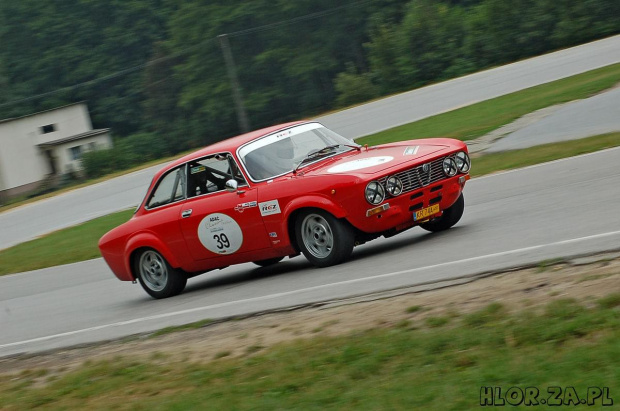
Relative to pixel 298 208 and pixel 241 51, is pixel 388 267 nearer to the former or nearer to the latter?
pixel 298 208

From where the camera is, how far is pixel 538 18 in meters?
48.5

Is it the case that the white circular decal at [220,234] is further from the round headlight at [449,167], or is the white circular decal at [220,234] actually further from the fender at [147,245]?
the round headlight at [449,167]

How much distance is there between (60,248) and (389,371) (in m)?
15.5

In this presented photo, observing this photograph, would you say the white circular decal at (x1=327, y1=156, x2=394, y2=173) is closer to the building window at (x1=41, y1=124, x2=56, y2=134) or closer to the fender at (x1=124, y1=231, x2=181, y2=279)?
the fender at (x1=124, y1=231, x2=181, y2=279)

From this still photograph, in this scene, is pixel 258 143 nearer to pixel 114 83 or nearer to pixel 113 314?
pixel 113 314

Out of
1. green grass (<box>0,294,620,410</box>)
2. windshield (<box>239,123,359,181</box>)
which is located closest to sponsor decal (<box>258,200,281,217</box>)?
windshield (<box>239,123,359,181</box>)

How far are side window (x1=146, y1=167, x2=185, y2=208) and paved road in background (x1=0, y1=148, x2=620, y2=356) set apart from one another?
1.15 metres

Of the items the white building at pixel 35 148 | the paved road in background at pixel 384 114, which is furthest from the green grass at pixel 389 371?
the white building at pixel 35 148

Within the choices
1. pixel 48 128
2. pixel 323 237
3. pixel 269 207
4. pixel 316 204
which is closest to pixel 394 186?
pixel 316 204

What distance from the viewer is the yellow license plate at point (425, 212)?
32.1ft

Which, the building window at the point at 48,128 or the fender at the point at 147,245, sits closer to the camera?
the fender at the point at 147,245

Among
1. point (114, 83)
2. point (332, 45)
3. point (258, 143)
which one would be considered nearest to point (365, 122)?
point (258, 143)

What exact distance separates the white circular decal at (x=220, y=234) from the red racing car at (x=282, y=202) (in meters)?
0.01

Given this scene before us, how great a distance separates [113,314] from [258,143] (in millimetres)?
2560
